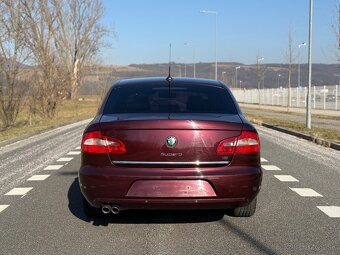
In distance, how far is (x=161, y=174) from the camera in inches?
196

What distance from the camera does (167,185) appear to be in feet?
16.3

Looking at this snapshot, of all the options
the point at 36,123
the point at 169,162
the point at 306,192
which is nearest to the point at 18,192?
the point at 169,162

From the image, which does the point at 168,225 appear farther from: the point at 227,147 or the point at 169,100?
the point at 169,100

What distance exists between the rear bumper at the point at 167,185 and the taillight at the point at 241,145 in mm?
168

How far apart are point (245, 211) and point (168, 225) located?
0.93 metres

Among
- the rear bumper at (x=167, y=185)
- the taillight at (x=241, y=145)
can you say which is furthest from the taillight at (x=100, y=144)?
the taillight at (x=241, y=145)

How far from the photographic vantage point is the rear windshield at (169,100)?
18.8 feet

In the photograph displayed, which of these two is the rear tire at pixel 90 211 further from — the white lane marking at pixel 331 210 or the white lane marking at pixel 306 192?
the white lane marking at pixel 306 192

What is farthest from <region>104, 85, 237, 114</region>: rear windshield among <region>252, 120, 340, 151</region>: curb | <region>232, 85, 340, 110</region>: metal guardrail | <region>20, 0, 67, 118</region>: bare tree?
<region>232, 85, 340, 110</region>: metal guardrail

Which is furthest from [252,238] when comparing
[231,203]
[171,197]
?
[171,197]

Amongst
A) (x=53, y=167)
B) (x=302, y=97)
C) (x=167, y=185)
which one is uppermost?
(x=167, y=185)

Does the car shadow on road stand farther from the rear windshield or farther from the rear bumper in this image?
the rear windshield

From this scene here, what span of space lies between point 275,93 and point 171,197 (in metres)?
63.5

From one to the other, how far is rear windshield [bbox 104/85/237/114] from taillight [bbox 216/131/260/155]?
535 millimetres
